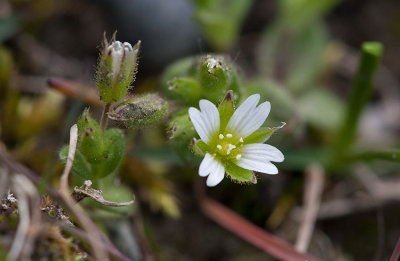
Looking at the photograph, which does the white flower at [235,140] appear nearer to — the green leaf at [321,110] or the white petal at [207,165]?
the white petal at [207,165]

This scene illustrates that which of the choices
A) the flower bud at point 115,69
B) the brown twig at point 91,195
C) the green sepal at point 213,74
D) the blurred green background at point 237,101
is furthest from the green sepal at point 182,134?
the brown twig at point 91,195

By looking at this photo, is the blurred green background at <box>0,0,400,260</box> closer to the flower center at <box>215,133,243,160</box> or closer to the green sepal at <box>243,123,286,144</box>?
the flower center at <box>215,133,243,160</box>

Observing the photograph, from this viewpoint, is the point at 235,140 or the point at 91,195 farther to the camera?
the point at 235,140

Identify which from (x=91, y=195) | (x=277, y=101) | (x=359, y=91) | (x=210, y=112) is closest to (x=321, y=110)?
(x=359, y=91)

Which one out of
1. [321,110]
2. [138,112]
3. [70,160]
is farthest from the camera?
[321,110]

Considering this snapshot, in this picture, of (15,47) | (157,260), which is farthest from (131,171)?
(15,47)

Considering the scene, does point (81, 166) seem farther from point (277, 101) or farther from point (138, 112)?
point (277, 101)

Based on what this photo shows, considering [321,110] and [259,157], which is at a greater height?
[321,110]

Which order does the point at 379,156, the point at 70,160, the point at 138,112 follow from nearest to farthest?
the point at 70,160 < the point at 138,112 < the point at 379,156

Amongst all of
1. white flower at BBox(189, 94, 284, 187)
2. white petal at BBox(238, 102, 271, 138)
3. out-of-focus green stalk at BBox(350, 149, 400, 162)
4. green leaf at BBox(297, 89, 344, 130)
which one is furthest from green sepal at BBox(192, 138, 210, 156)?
green leaf at BBox(297, 89, 344, 130)

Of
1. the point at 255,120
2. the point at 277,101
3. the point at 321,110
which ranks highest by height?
the point at 321,110
